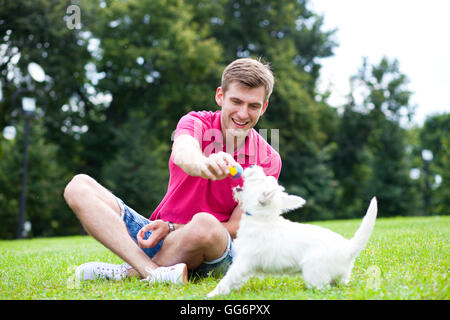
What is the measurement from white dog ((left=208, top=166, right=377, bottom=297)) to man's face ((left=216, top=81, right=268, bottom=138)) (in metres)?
0.94

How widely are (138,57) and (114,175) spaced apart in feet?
18.8

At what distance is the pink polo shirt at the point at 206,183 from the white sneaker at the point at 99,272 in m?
0.60

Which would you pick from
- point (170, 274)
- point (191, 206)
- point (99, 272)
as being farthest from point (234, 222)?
point (99, 272)

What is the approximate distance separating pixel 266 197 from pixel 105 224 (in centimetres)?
146

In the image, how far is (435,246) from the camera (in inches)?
189

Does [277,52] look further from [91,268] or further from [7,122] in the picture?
[91,268]

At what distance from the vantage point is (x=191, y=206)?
383 cm

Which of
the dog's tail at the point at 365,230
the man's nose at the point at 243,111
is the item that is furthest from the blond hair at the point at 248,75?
the dog's tail at the point at 365,230

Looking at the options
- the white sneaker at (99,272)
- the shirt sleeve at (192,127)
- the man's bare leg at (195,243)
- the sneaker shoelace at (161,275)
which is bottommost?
the white sneaker at (99,272)

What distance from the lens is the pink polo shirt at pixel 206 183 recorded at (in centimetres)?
383

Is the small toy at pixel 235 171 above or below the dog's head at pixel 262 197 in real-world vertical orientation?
above

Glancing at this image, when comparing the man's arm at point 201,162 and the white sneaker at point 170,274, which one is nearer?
the man's arm at point 201,162

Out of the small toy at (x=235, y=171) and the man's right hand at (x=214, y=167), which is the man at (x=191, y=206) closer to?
the man's right hand at (x=214, y=167)
